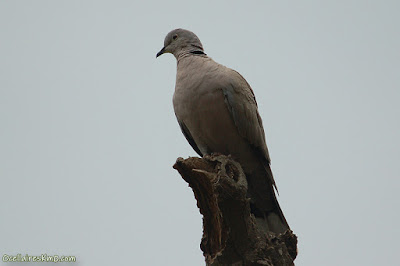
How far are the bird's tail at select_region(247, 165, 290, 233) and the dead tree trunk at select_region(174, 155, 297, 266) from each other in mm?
1055

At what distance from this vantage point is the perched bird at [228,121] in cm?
535

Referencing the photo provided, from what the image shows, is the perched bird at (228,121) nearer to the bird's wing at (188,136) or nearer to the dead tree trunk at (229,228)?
the bird's wing at (188,136)

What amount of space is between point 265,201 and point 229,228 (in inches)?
63.0

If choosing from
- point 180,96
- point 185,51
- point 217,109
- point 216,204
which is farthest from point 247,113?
point 216,204

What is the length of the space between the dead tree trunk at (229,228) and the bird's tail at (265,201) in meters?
1.06

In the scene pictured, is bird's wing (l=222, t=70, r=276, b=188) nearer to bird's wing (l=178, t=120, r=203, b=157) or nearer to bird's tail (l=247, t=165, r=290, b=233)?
bird's tail (l=247, t=165, r=290, b=233)

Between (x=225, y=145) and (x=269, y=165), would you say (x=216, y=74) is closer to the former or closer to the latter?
(x=225, y=145)

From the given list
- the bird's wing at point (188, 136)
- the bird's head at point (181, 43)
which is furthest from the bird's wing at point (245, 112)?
the bird's head at point (181, 43)

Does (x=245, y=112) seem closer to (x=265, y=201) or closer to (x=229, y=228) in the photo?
(x=265, y=201)

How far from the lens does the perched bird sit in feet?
17.6

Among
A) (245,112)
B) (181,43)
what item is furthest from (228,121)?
(181,43)

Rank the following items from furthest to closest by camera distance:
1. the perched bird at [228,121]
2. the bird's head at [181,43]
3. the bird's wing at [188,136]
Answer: the bird's head at [181,43] → the bird's wing at [188,136] → the perched bird at [228,121]

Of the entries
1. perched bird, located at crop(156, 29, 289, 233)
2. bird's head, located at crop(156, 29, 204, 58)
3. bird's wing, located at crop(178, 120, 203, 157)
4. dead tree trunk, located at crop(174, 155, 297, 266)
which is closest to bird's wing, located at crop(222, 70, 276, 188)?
perched bird, located at crop(156, 29, 289, 233)

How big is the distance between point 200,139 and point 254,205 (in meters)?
0.96
